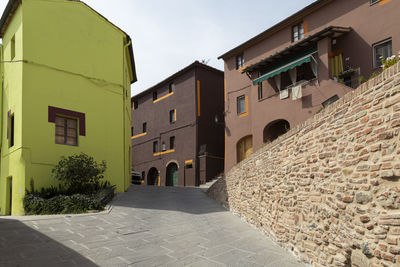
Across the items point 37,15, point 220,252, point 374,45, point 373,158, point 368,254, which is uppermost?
point 37,15

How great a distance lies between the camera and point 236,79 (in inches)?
751

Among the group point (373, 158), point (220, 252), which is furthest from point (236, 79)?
point (373, 158)

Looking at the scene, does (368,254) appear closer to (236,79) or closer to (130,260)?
(130,260)

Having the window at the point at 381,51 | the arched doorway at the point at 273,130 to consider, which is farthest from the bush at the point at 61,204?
the window at the point at 381,51

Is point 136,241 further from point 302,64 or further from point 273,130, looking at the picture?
point 302,64

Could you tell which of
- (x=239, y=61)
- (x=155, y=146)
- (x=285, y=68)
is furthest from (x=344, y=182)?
(x=155, y=146)

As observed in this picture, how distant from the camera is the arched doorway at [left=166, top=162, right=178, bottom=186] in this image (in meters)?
23.8

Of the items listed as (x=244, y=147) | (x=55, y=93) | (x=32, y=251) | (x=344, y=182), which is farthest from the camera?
(x=244, y=147)

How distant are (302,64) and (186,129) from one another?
9897 millimetres

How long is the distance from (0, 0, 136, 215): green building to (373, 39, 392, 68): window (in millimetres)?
10602

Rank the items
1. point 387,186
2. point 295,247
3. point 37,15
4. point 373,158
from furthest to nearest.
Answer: point 37,15 → point 295,247 → point 373,158 → point 387,186

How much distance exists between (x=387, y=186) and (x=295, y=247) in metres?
2.78

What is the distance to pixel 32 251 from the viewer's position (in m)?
5.75

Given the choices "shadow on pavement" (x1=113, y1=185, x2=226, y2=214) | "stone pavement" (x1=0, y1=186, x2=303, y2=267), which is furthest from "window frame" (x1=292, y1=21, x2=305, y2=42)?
"stone pavement" (x1=0, y1=186, x2=303, y2=267)
